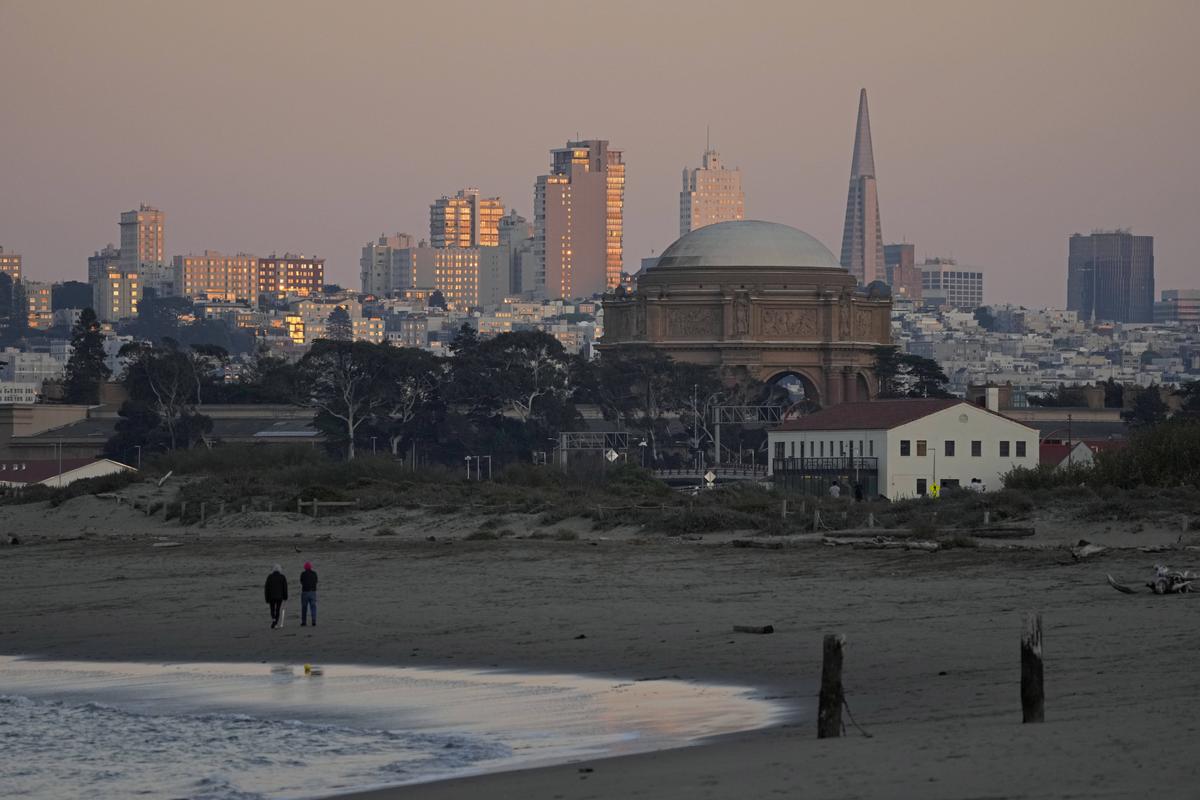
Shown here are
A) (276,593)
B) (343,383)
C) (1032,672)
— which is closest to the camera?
(1032,672)

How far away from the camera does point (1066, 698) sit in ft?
70.3

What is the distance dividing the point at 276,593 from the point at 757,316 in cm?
9623

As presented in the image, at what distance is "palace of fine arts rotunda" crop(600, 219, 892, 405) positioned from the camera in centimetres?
12569

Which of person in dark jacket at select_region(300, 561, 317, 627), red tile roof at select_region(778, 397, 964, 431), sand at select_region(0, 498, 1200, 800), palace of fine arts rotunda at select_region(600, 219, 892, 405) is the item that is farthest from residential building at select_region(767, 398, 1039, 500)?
palace of fine arts rotunda at select_region(600, 219, 892, 405)

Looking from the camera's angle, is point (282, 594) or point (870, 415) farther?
point (870, 415)

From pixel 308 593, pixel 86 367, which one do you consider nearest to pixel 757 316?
pixel 86 367

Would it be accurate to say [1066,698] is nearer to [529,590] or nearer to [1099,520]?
[529,590]

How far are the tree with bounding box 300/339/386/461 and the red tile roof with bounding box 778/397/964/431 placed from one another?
24738mm

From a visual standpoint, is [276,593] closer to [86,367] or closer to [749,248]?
[749,248]

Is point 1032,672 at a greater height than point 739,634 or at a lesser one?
greater

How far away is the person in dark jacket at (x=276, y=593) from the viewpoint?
31266 millimetres

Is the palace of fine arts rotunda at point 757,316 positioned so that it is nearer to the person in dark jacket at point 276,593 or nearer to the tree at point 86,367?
the tree at point 86,367

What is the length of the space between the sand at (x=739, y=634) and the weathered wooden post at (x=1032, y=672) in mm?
264

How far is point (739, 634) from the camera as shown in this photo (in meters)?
28.4
